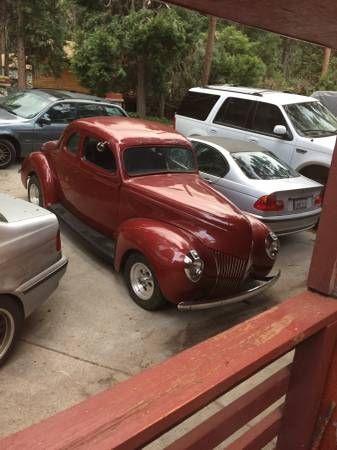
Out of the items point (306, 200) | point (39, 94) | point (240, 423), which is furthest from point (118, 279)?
point (39, 94)

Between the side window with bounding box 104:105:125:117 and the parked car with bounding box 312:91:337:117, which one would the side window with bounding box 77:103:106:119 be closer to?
the side window with bounding box 104:105:125:117

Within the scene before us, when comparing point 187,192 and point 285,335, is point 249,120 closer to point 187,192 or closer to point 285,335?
point 187,192

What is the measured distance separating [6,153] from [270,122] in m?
5.16

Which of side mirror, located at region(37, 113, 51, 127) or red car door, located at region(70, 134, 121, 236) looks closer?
red car door, located at region(70, 134, 121, 236)

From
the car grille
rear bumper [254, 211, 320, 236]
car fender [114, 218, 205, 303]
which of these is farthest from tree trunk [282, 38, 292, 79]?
car fender [114, 218, 205, 303]

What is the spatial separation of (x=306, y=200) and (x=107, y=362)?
409cm

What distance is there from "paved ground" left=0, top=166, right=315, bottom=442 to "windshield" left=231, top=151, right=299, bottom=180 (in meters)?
1.58

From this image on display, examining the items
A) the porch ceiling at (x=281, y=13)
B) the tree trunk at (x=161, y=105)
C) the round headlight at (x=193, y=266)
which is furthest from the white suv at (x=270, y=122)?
the tree trunk at (x=161, y=105)

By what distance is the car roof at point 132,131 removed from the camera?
19.6ft

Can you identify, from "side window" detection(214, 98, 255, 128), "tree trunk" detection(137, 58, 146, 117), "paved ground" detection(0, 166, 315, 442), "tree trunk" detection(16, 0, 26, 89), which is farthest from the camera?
"tree trunk" detection(16, 0, 26, 89)

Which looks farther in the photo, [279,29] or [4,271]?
[4,271]

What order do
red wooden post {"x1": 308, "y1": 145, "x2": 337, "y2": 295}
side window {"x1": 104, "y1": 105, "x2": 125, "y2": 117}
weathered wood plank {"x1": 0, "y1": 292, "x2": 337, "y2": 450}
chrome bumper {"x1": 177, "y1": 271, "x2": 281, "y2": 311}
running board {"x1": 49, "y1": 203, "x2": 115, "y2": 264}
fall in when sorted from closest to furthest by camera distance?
weathered wood plank {"x1": 0, "y1": 292, "x2": 337, "y2": 450} → red wooden post {"x1": 308, "y1": 145, "x2": 337, "y2": 295} → chrome bumper {"x1": 177, "y1": 271, "x2": 281, "y2": 311} → running board {"x1": 49, "y1": 203, "x2": 115, "y2": 264} → side window {"x1": 104, "y1": 105, "x2": 125, "y2": 117}

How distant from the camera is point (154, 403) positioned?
1.27 m

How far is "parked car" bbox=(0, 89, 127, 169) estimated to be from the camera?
972 centimetres
